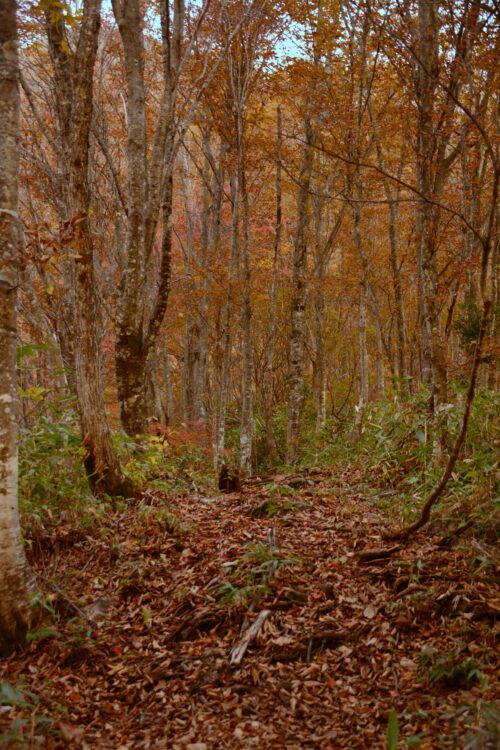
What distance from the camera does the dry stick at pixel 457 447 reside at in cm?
360

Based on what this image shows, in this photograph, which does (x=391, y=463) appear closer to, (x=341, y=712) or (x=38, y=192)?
(x=341, y=712)

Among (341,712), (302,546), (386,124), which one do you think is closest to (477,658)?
(341,712)

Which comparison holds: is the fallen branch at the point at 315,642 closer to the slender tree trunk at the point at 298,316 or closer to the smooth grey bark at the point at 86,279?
the smooth grey bark at the point at 86,279

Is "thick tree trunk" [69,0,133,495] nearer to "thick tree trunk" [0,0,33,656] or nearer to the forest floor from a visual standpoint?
the forest floor

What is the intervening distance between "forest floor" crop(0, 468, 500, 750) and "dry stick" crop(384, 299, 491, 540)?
0.16 metres

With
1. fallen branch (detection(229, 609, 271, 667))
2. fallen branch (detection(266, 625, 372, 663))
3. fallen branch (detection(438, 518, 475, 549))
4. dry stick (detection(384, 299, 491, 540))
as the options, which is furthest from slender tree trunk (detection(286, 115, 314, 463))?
fallen branch (detection(266, 625, 372, 663))

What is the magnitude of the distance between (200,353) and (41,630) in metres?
12.8

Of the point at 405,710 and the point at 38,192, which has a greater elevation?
the point at 38,192

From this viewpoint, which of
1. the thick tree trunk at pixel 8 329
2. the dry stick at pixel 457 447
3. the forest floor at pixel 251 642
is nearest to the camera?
the forest floor at pixel 251 642

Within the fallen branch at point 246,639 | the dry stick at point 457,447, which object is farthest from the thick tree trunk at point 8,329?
the dry stick at point 457,447

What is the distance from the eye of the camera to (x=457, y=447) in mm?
3689

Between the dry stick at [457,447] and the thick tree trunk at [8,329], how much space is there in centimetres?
292

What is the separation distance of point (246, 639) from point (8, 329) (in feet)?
8.13

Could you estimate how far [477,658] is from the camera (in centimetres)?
286
